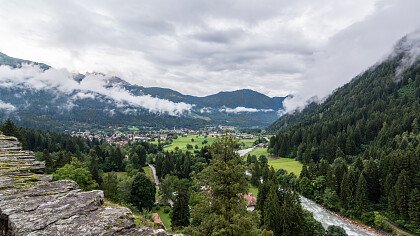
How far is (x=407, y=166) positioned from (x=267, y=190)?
44.0 metres

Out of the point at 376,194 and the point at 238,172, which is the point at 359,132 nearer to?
the point at 376,194

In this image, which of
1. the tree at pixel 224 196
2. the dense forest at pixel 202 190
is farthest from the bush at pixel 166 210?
the tree at pixel 224 196

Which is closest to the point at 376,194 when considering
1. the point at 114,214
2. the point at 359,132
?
the point at 359,132

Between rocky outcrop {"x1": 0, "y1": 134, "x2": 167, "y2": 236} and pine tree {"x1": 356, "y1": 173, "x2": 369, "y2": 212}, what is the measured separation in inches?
3446

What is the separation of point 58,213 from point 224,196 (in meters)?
17.3

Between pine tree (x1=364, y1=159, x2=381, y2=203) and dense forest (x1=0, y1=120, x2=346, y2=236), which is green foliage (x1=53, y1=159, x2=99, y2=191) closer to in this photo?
dense forest (x1=0, y1=120, x2=346, y2=236)

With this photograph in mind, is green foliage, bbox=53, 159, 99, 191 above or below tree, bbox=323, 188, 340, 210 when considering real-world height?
above

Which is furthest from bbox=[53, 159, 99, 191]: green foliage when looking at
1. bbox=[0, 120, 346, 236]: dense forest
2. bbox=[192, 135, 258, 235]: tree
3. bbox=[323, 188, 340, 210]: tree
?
bbox=[323, 188, 340, 210]: tree

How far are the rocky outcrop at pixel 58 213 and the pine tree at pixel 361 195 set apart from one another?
87.5 meters

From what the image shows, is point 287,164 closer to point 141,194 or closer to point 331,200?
point 331,200

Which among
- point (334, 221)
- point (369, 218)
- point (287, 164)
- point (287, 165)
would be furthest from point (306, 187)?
point (287, 164)

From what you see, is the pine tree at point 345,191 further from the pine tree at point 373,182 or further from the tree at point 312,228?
the tree at point 312,228

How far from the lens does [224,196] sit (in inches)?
1106

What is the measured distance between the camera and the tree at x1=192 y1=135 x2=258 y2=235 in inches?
1028
